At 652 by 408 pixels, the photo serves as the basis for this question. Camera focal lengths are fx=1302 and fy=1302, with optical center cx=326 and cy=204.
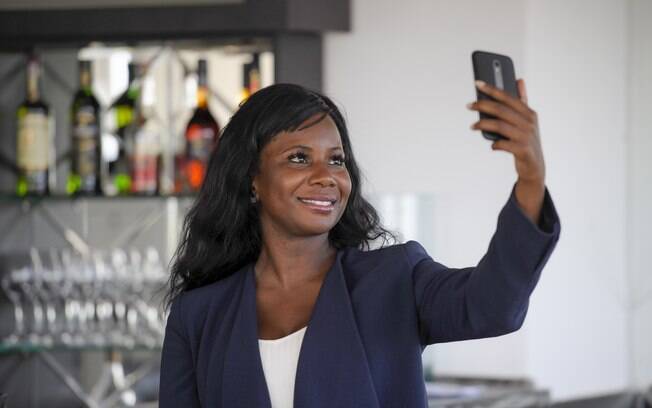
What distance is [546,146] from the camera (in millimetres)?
3826

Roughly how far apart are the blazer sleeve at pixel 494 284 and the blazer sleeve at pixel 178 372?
39cm

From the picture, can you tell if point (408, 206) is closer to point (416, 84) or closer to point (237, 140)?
point (416, 84)

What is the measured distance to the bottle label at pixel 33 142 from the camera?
3895 mm

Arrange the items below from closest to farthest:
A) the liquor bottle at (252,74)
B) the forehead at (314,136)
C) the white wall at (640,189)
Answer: the forehead at (314,136), the liquor bottle at (252,74), the white wall at (640,189)

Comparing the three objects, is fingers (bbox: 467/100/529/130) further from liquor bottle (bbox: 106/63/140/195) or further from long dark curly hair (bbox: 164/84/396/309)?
liquor bottle (bbox: 106/63/140/195)

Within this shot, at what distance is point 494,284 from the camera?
155 cm

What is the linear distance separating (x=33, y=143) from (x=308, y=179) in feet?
7.36

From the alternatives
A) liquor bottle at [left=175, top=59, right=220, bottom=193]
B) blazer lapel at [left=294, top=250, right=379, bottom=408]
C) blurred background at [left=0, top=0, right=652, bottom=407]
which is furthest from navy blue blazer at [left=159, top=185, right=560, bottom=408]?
liquor bottle at [left=175, top=59, right=220, bottom=193]

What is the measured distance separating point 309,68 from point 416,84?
0.32m

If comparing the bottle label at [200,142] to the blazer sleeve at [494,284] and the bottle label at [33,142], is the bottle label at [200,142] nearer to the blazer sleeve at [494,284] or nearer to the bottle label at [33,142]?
the bottle label at [33,142]

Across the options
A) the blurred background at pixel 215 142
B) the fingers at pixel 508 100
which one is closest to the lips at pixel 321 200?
the fingers at pixel 508 100

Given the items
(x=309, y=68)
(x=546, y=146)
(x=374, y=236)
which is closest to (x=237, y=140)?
(x=374, y=236)

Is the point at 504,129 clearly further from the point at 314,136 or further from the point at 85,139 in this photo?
the point at 85,139

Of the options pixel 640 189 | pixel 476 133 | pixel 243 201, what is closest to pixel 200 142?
pixel 476 133
